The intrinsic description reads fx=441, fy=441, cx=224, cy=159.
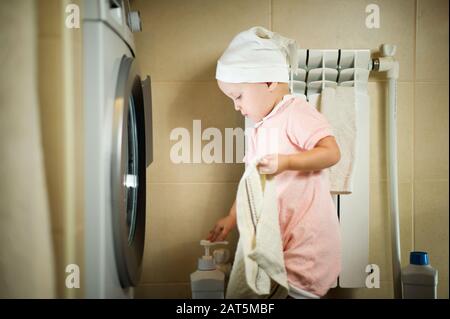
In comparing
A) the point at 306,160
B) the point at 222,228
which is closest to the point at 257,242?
the point at 222,228

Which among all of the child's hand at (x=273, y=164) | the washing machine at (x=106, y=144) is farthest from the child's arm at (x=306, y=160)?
the washing machine at (x=106, y=144)

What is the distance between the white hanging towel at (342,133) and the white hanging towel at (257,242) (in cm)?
17

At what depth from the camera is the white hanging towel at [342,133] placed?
1.02 metres

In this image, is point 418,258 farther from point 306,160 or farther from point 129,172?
point 129,172

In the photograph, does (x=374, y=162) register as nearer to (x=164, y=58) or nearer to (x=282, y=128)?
(x=282, y=128)

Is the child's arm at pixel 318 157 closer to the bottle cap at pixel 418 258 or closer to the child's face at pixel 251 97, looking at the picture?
the child's face at pixel 251 97

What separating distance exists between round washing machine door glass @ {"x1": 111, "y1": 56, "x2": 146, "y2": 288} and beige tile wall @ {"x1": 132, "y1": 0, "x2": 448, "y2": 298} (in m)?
0.03

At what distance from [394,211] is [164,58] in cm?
65

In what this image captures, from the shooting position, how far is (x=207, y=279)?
102cm

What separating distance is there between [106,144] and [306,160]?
1.40 feet

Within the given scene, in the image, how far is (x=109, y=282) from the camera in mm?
923

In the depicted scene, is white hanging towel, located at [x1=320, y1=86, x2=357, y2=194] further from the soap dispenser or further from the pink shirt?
the soap dispenser

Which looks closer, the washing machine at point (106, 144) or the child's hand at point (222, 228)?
the washing machine at point (106, 144)

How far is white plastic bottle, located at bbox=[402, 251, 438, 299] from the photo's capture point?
1.04 metres
